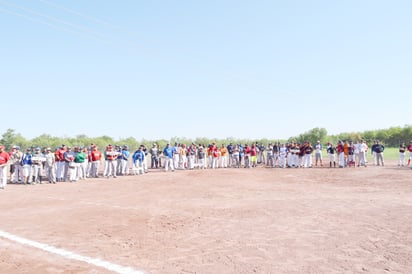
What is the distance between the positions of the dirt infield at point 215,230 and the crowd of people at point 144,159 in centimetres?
450

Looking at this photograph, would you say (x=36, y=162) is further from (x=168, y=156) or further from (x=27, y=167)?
(x=168, y=156)

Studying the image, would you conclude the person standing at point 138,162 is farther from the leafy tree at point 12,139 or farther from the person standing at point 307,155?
the leafy tree at point 12,139

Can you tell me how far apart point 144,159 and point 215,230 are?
→ 16.7 metres

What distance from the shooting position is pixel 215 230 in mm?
7934

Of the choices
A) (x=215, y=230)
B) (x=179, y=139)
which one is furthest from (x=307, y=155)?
(x=179, y=139)

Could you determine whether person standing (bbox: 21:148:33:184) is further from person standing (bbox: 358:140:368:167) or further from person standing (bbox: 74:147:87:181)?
person standing (bbox: 358:140:368:167)

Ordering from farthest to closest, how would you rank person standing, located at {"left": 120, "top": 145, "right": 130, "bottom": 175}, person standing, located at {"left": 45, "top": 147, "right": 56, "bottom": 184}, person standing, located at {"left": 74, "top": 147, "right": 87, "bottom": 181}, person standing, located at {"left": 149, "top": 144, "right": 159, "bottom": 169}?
person standing, located at {"left": 149, "top": 144, "right": 159, "bottom": 169}, person standing, located at {"left": 120, "top": 145, "right": 130, "bottom": 175}, person standing, located at {"left": 74, "top": 147, "right": 87, "bottom": 181}, person standing, located at {"left": 45, "top": 147, "right": 56, "bottom": 184}

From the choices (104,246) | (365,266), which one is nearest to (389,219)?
(365,266)

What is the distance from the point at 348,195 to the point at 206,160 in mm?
17091

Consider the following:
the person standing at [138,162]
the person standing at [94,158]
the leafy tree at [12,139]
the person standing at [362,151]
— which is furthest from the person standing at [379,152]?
the leafy tree at [12,139]

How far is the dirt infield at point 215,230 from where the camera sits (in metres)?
5.73

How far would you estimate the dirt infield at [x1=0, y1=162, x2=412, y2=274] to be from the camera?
225 inches

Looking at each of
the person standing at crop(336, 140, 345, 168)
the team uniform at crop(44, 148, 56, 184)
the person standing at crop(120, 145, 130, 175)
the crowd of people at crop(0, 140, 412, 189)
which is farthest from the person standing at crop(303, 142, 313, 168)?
the team uniform at crop(44, 148, 56, 184)

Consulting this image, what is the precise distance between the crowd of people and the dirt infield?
450 cm
